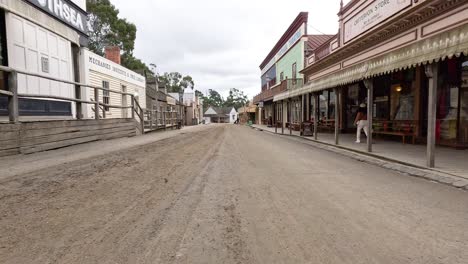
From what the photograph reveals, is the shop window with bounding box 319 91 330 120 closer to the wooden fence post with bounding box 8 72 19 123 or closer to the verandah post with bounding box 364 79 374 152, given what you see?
the verandah post with bounding box 364 79 374 152

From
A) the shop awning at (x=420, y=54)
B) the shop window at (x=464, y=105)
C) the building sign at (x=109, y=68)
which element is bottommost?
the shop window at (x=464, y=105)

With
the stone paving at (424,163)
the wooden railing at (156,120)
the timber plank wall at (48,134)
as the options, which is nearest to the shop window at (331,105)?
the stone paving at (424,163)

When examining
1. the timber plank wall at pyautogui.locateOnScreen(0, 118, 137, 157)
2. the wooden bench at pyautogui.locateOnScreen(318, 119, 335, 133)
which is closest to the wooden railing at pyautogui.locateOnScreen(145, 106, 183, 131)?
the timber plank wall at pyautogui.locateOnScreen(0, 118, 137, 157)

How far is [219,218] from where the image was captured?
12.2 ft

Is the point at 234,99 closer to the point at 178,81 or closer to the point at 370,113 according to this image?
the point at 178,81

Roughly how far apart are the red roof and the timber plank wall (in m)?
19.5

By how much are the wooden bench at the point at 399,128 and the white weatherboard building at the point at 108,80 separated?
12.8 meters

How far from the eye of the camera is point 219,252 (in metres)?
2.84

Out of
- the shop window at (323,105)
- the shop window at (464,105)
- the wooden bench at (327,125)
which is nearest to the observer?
the shop window at (464,105)

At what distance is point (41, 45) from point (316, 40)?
20898 mm

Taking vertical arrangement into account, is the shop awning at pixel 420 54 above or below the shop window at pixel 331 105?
above

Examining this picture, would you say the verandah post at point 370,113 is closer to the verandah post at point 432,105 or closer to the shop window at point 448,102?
the verandah post at point 432,105

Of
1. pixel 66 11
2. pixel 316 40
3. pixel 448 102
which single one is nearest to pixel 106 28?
pixel 316 40

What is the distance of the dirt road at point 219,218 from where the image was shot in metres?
2.82
